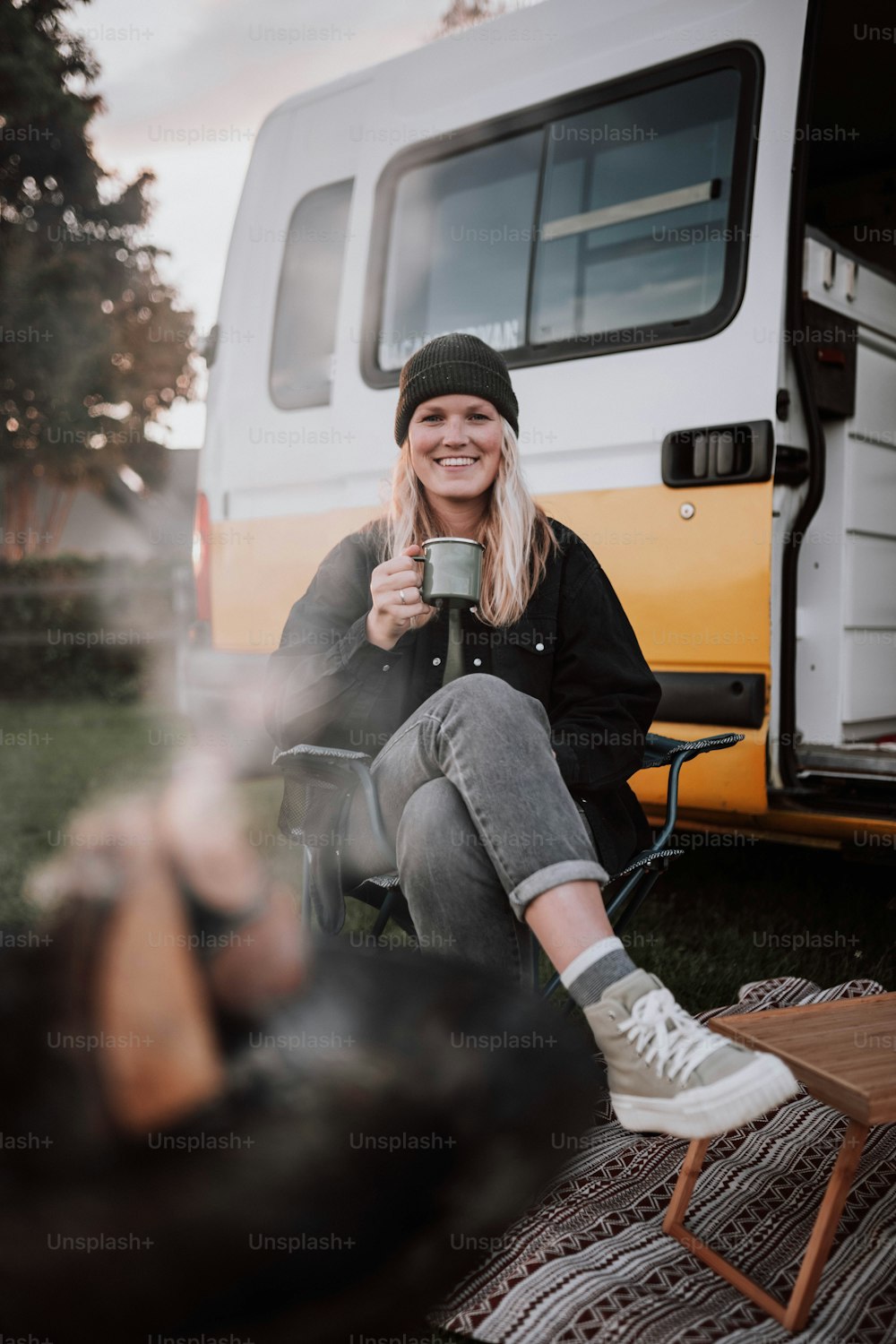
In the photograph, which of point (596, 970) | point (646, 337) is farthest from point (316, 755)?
point (646, 337)

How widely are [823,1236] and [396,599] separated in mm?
1137

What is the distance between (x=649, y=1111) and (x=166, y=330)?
18.1 m

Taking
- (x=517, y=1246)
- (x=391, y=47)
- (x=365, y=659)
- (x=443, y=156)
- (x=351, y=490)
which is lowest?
(x=517, y=1246)

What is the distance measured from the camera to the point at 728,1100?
141cm

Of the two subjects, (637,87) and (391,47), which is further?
(391,47)

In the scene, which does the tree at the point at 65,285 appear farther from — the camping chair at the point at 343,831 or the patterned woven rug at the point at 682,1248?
the patterned woven rug at the point at 682,1248

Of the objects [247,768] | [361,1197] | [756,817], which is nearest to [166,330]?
[247,768]

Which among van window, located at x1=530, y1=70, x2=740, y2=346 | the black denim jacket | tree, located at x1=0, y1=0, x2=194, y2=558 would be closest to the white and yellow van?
van window, located at x1=530, y1=70, x2=740, y2=346

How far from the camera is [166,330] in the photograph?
17.9 meters

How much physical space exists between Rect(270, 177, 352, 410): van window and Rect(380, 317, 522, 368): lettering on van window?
0.23 m

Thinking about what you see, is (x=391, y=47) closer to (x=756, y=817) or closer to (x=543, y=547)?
(x=543, y=547)

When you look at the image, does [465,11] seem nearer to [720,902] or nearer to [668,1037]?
[720,902]

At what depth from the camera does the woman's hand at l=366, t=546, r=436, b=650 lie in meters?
1.93

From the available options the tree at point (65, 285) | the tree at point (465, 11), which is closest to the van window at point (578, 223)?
the tree at point (465, 11)
